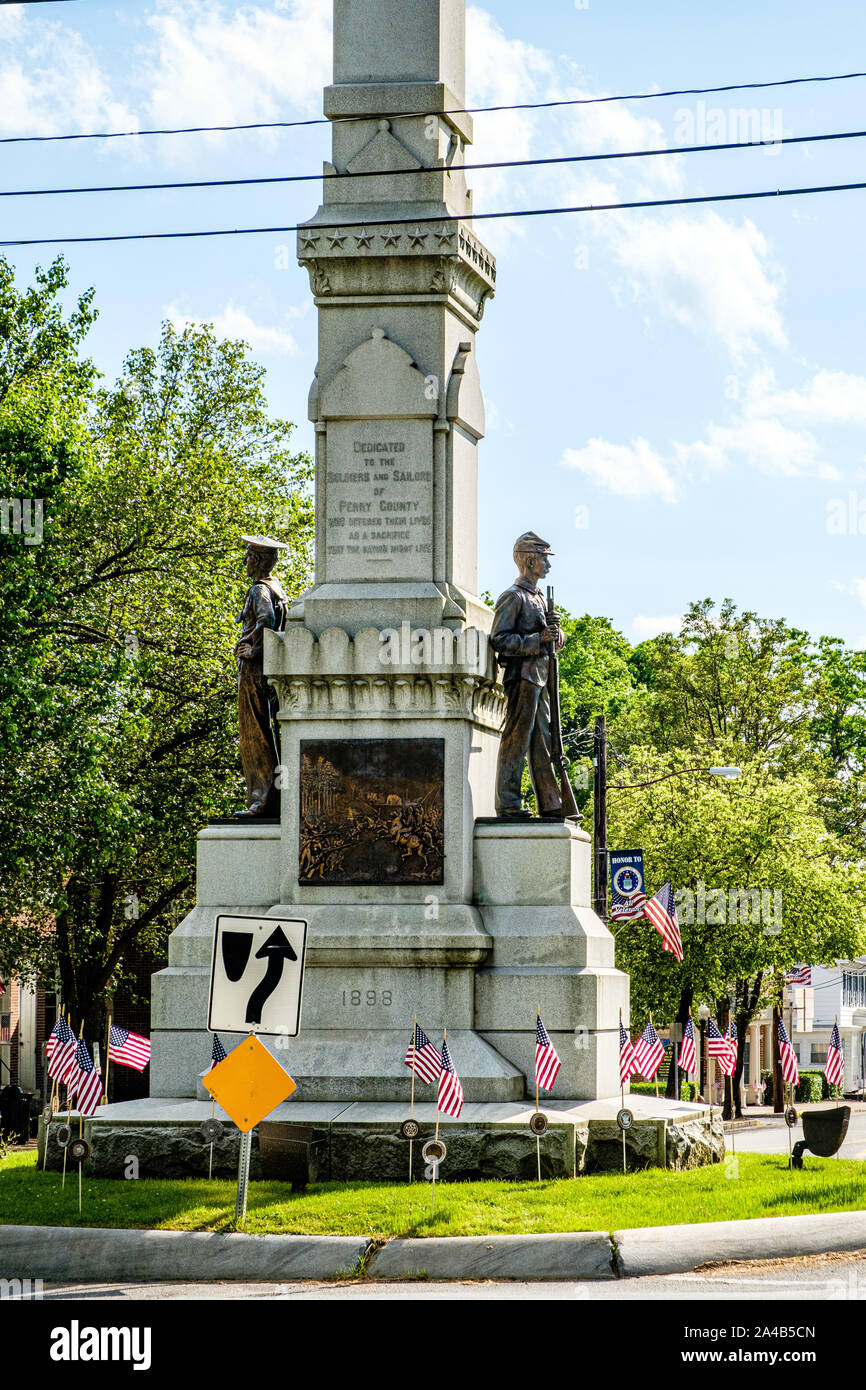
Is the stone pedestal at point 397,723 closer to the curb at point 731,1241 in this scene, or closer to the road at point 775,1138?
the curb at point 731,1241

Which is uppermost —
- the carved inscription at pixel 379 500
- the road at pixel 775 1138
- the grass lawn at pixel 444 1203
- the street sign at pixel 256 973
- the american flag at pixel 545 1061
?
the carved inscription at pixel 379 500

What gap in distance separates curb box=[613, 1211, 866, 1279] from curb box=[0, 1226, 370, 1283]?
6.09ft

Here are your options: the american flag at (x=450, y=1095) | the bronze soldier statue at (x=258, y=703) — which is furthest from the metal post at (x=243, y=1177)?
the bronze soldier statue at (x=258, y=703)

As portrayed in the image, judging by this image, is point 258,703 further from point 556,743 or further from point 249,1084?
point 249,1084

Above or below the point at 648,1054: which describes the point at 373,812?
above

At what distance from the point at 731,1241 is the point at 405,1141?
3463 millimetres

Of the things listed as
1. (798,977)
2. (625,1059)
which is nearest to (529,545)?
(625,1059)

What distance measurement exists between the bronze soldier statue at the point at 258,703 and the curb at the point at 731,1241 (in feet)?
24.6

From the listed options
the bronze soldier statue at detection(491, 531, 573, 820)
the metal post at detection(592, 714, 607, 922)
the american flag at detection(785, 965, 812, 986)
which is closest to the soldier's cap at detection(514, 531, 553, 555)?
the bronze soldier statue at detection(491, 531, 573, 820)

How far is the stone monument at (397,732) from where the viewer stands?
17.5 meters

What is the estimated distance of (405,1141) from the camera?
15.2 metres

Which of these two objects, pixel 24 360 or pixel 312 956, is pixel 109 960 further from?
pixel 312 956

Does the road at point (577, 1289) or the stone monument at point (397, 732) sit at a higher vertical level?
the stone monument at point (397, 732)

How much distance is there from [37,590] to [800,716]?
1726 inches
